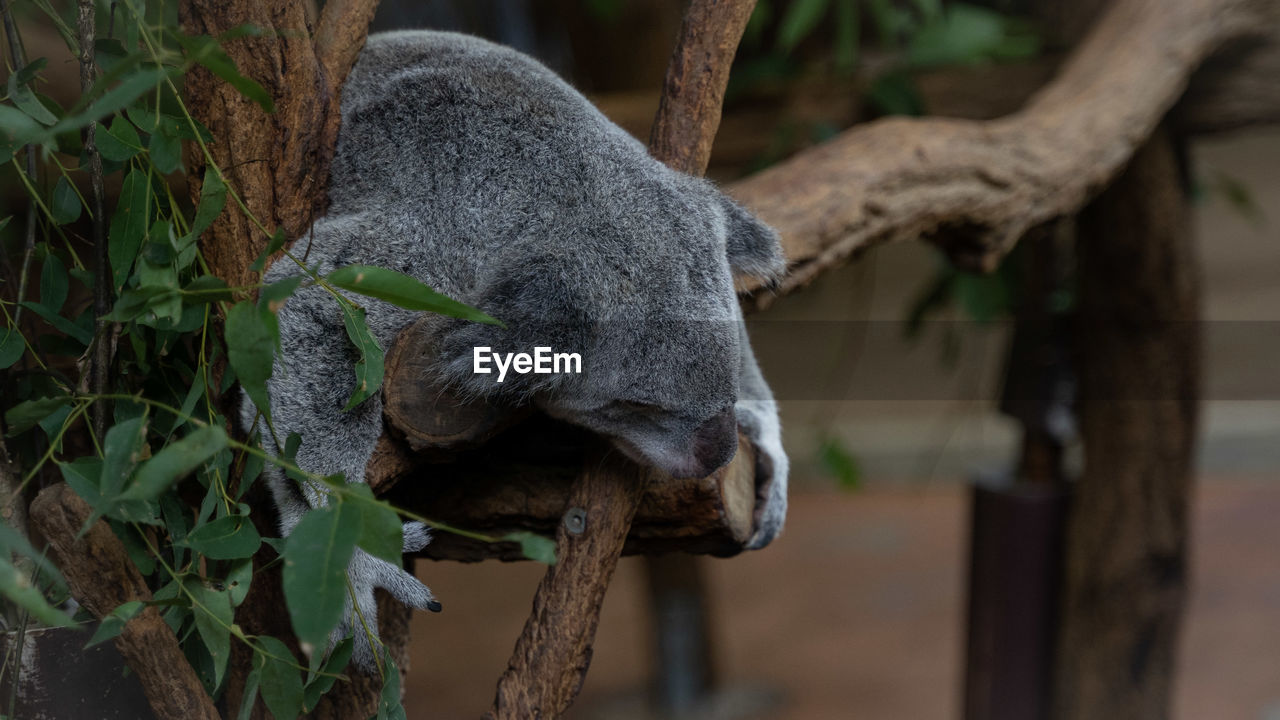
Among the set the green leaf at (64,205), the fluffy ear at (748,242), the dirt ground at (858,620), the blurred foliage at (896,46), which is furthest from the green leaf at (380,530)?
the dirt ground at (858,620)

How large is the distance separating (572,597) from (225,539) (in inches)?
15.5

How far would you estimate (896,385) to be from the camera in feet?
19.5

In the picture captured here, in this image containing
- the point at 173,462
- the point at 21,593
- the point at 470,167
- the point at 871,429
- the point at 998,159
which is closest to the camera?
the point at 21,593

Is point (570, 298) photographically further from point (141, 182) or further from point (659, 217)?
point (141, 182)

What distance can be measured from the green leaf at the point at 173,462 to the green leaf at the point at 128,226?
308 millimetres

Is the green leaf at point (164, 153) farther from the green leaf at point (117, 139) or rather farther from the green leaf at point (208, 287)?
the green leaf at point (208, 287)

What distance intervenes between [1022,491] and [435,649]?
106 inches

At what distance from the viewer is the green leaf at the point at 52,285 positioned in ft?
3.72

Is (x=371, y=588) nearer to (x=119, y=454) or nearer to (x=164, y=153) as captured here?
(x=119, y=454)

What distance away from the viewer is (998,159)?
1.92 m

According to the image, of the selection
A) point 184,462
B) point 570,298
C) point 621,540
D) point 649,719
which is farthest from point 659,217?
point 649,719

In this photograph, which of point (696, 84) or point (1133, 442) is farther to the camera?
point (1133, 442)

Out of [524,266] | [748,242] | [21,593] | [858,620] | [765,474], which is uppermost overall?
[748,242]

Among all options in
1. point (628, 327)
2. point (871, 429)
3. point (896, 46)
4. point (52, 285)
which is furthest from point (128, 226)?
point (871, 429)
